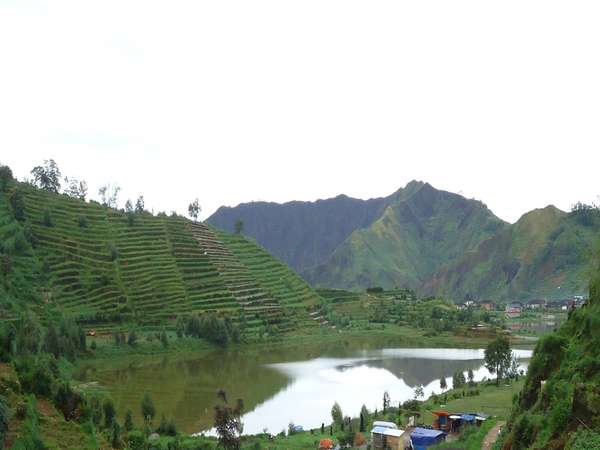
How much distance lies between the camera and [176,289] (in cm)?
7581

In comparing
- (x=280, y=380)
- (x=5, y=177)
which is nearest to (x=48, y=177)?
(x=5, y=177)

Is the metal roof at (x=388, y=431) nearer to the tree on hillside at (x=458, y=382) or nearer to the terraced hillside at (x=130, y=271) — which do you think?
the tree on hillside at (x=458, y=382)

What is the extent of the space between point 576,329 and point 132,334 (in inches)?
1997

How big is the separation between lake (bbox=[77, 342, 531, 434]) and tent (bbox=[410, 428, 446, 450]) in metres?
9.59

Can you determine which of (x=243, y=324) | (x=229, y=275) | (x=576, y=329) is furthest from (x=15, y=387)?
(x=229, y=275)

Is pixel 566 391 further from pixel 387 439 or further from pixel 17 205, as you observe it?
pixel 17 205

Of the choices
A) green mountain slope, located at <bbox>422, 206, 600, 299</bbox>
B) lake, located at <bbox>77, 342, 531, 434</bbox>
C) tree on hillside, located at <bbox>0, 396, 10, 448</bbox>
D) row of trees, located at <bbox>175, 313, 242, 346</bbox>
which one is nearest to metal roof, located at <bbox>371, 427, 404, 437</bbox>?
lake, located at <bbox>77, 342, 531, 434</bbox>

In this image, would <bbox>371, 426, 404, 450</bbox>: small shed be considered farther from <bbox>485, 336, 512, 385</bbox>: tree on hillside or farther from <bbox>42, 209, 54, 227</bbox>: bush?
<bbox>42, 209, 54, 227</bbox>: bush

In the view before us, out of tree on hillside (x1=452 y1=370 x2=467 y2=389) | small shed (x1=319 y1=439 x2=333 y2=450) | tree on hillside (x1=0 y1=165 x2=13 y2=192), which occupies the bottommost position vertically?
tree on hillside (x1=452 y1=370 x2=467 y2=389)

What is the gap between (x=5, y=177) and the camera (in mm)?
83375

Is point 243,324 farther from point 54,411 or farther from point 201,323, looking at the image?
point 54,411

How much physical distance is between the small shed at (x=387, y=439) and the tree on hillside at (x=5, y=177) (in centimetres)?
7387

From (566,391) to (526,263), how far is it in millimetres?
146879

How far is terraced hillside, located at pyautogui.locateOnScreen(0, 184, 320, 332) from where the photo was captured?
66.7 metres
